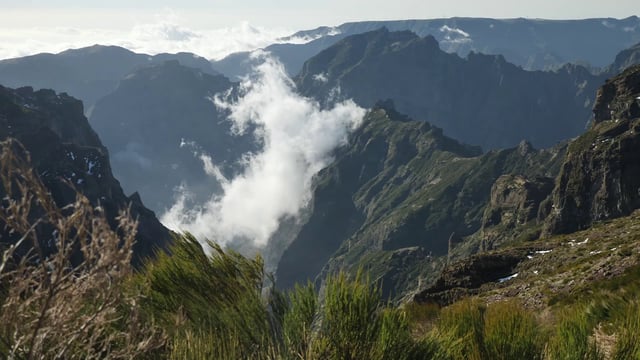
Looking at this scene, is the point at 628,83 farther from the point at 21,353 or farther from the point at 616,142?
the point at 21,353

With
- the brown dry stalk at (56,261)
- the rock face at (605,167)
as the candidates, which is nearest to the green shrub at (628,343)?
the brown dry stalk at (56,261)

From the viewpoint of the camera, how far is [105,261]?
12.6 ft

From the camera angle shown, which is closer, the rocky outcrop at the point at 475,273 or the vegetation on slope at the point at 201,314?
the vegetation on slope at the point at 201,314

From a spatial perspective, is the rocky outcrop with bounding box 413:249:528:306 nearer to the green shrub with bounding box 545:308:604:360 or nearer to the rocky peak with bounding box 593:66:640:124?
the green shrub with bounding box 545:308:604:360

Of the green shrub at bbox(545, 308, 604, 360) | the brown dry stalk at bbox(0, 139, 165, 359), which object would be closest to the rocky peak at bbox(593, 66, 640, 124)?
the green shrub at bbox(545, 308, 604, 360)

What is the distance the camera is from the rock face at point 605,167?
454 feet

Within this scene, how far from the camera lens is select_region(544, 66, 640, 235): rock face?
5448 inches

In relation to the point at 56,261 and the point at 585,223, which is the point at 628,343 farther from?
the point at 585,223

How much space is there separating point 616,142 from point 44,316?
6809 inches

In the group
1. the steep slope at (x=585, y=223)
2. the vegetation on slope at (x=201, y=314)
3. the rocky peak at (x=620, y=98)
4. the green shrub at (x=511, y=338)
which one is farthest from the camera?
the rocky peak at (x=620, y=98)

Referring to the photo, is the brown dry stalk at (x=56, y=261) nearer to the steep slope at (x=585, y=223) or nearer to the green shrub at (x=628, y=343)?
the green shrub at (x=628, y=343)

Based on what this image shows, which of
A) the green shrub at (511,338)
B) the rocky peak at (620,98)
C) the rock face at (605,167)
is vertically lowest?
the rock face at (605,167)

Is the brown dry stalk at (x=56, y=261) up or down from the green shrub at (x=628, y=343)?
up

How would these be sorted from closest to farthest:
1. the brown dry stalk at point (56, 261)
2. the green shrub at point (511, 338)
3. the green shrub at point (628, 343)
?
the brown dry stalk at point (56, 261), the green shrub at point (628, 343), the green shrub at point (511, 338)
